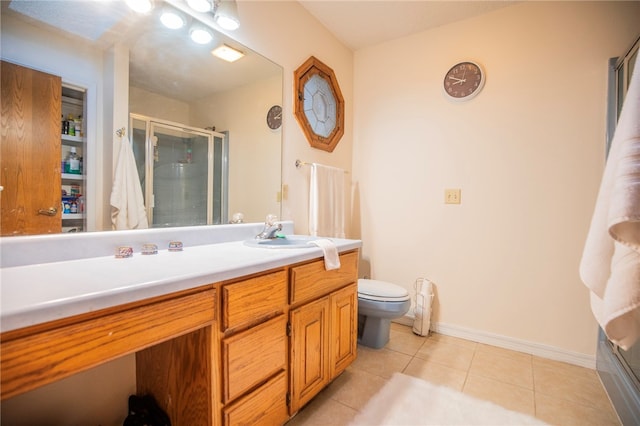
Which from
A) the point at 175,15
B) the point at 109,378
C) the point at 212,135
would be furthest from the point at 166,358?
the point at 175,15

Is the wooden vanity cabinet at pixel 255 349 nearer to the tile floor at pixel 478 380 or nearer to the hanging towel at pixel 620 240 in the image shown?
the tile floor at pixel 478 380

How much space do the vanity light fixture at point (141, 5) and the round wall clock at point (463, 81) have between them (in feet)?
6.24

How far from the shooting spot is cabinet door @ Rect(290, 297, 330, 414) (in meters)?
1.17

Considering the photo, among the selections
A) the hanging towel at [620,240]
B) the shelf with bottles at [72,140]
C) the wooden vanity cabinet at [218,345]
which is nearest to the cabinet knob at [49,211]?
the shelf with bottles at [72,140]

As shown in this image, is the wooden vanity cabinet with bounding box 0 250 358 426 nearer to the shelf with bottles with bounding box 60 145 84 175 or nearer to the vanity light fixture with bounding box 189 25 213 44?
the shelf with bottles with bounding box 60 145 84 175

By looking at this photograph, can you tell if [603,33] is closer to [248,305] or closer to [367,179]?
[367,179]

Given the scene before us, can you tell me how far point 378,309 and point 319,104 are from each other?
59.9 inches

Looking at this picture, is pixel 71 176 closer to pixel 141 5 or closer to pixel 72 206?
pixel 72 206

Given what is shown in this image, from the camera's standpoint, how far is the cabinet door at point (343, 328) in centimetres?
141

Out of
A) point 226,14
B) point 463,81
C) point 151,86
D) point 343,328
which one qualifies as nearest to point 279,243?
point 343,328

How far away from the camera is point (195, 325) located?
816mm

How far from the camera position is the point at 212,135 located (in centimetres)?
149

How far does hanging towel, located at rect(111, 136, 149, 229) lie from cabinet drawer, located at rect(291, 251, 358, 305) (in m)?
0.68

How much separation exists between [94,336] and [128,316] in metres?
0.07
